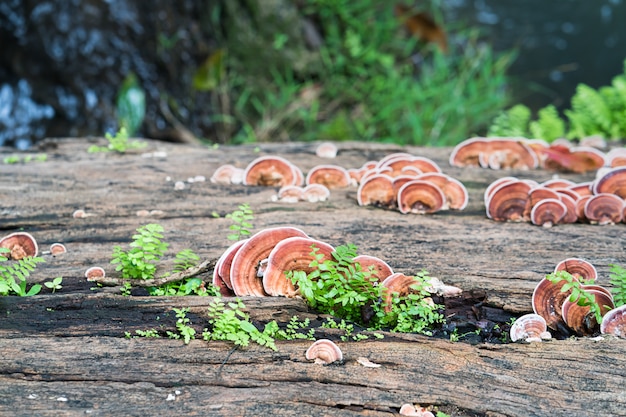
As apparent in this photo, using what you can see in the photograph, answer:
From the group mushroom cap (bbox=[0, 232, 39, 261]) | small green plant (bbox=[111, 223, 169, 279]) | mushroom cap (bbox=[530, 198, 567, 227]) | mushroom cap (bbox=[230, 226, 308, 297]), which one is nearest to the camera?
mushroom cap (bbox=[230, 226, 308, 297])

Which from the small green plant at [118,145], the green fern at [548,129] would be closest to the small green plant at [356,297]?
the small green plant at [118,145]

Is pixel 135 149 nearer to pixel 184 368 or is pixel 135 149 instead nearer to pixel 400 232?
pixel 400 232

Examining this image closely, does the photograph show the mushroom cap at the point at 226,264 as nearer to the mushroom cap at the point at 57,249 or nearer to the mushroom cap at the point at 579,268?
the mushroom cap at the point at 57,249

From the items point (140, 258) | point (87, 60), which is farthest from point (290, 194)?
point (87, 60)

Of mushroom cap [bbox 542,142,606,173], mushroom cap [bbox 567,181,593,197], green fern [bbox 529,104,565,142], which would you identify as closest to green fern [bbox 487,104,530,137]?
green fern [bbox 529,104,565,142]

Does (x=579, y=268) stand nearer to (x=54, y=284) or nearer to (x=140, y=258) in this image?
(x=140, y=258)

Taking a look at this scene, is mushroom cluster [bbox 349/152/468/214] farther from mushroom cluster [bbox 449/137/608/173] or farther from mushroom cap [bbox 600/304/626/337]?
mushroom cap [bbox 600/304/626/337]
